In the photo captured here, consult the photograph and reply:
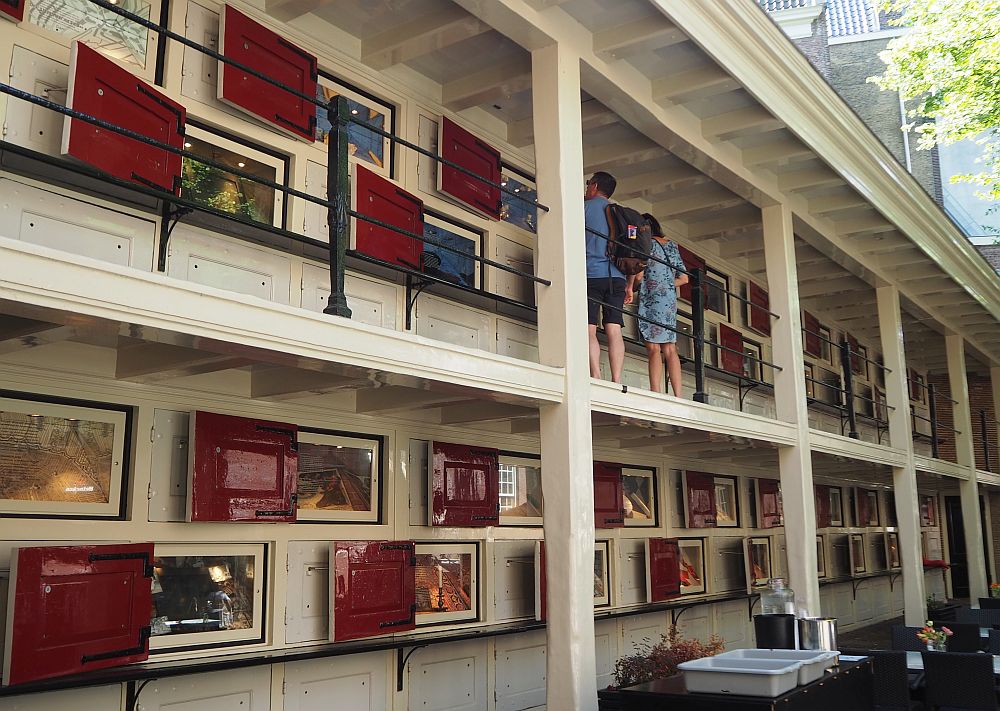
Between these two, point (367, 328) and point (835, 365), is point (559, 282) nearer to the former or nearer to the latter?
point (367, 328)

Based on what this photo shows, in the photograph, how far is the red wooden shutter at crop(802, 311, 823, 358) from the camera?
14.1 meters

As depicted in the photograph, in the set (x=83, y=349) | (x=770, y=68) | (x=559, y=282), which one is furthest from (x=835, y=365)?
(x=83, y=349)

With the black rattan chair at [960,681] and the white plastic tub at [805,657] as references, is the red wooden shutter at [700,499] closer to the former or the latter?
the black rattan chair at [960,681]

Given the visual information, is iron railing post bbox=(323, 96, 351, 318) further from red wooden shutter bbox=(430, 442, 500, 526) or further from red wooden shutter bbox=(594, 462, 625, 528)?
red wooden shutter bbox=(594, 462, 625, 528)

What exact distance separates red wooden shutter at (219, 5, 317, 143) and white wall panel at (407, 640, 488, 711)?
3972mm

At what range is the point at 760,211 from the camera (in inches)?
414

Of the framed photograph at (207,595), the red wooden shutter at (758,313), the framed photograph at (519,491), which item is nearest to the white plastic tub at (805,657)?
the framed photograph at (207,595)

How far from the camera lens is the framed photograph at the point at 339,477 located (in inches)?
260

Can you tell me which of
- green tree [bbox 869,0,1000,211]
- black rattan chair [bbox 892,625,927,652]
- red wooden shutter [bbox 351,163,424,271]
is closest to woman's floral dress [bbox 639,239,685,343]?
red wooden shutter [bbox 351,163,424,271]

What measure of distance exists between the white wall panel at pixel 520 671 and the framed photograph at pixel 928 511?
1407cm

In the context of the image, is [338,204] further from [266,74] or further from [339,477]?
[339,477]

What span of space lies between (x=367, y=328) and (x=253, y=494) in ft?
5.94

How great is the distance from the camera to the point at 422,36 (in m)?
6.64

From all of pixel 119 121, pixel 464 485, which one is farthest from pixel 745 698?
pixel 119 121
